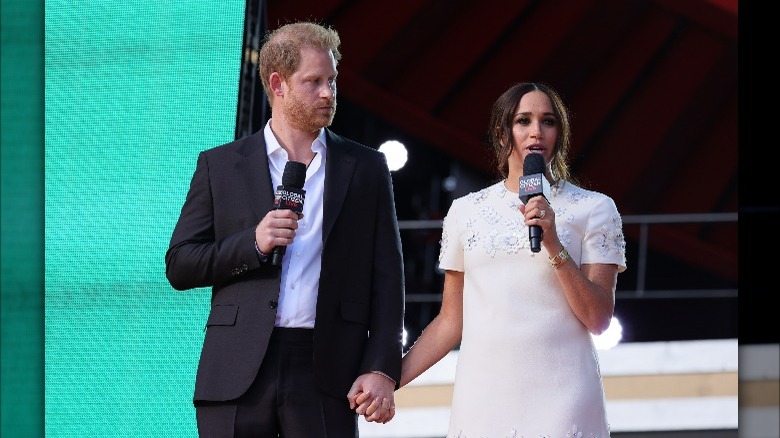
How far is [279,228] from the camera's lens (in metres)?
2.16

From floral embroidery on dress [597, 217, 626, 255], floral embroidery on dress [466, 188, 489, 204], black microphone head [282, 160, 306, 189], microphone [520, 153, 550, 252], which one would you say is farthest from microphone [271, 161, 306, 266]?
floral embroidery on dress [597, 217, 626, 255]

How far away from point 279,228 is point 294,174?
124 mm

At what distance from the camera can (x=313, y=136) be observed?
2.45 metres

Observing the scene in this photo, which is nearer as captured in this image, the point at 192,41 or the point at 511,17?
the point at 192,41

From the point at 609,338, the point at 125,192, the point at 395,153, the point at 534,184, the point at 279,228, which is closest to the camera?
the point at 279,228

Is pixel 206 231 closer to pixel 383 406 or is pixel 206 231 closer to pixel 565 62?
pixel 383 406

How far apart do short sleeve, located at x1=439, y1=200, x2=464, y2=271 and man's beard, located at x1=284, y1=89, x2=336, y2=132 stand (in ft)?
1.51

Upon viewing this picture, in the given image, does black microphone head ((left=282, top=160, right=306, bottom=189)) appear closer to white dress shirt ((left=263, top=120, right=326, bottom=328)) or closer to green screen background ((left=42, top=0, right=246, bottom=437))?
white dress shirt ((left=263, top=120, right=326, bottom=328))

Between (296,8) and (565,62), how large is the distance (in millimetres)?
2481

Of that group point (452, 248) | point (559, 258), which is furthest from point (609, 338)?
point (559, 258)

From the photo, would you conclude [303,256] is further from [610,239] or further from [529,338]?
[610,239]

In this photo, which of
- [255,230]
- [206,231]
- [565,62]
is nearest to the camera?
[255,230]

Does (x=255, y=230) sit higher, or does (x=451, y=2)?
(x=451, y=2)

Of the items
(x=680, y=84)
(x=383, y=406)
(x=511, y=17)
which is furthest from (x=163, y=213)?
(x=680, y=84)
